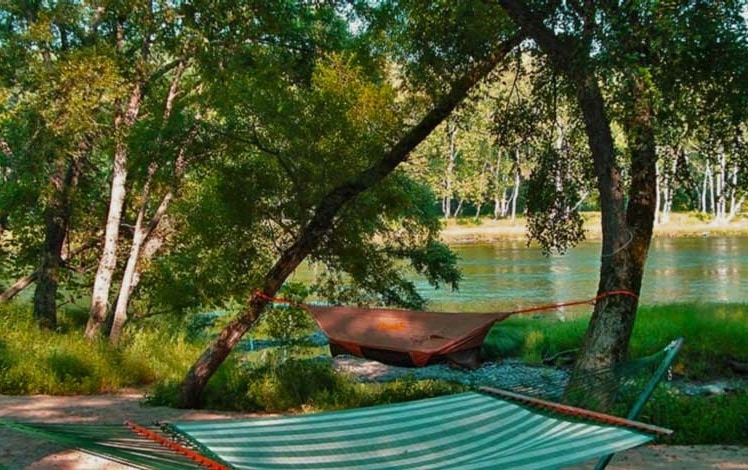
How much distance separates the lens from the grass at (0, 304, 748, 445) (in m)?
4.48

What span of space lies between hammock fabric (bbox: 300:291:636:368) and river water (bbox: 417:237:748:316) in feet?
19.2

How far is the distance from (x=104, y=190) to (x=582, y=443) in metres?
6.91

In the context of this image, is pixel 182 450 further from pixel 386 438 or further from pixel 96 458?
pixel 96 458

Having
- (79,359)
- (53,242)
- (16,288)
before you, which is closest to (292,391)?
(79,359)

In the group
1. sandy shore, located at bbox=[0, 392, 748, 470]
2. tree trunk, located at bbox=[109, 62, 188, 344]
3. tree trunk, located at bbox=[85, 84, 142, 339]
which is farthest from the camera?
tree trunk, located at bbox=[109, 62, 188, 344]

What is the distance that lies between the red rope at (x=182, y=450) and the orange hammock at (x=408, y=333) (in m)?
2.39

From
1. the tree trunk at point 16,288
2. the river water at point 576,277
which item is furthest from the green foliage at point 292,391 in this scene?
the river water at point 576,277

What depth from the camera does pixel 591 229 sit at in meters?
23.7

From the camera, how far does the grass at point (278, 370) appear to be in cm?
448

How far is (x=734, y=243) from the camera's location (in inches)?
747

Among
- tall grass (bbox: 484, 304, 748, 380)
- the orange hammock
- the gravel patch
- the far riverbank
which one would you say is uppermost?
the far riverbank

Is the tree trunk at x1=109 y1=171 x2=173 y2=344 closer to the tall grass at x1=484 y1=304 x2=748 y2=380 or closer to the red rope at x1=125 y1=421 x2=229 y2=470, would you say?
the tall grass at x1=484 y1=304 x2=748 y2=380

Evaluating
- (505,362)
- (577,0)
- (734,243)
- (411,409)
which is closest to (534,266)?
(734,243)

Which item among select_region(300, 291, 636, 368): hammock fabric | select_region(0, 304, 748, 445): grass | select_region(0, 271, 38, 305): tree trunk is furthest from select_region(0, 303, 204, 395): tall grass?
select_region(300, 291, 636, 368): hammock fabric
